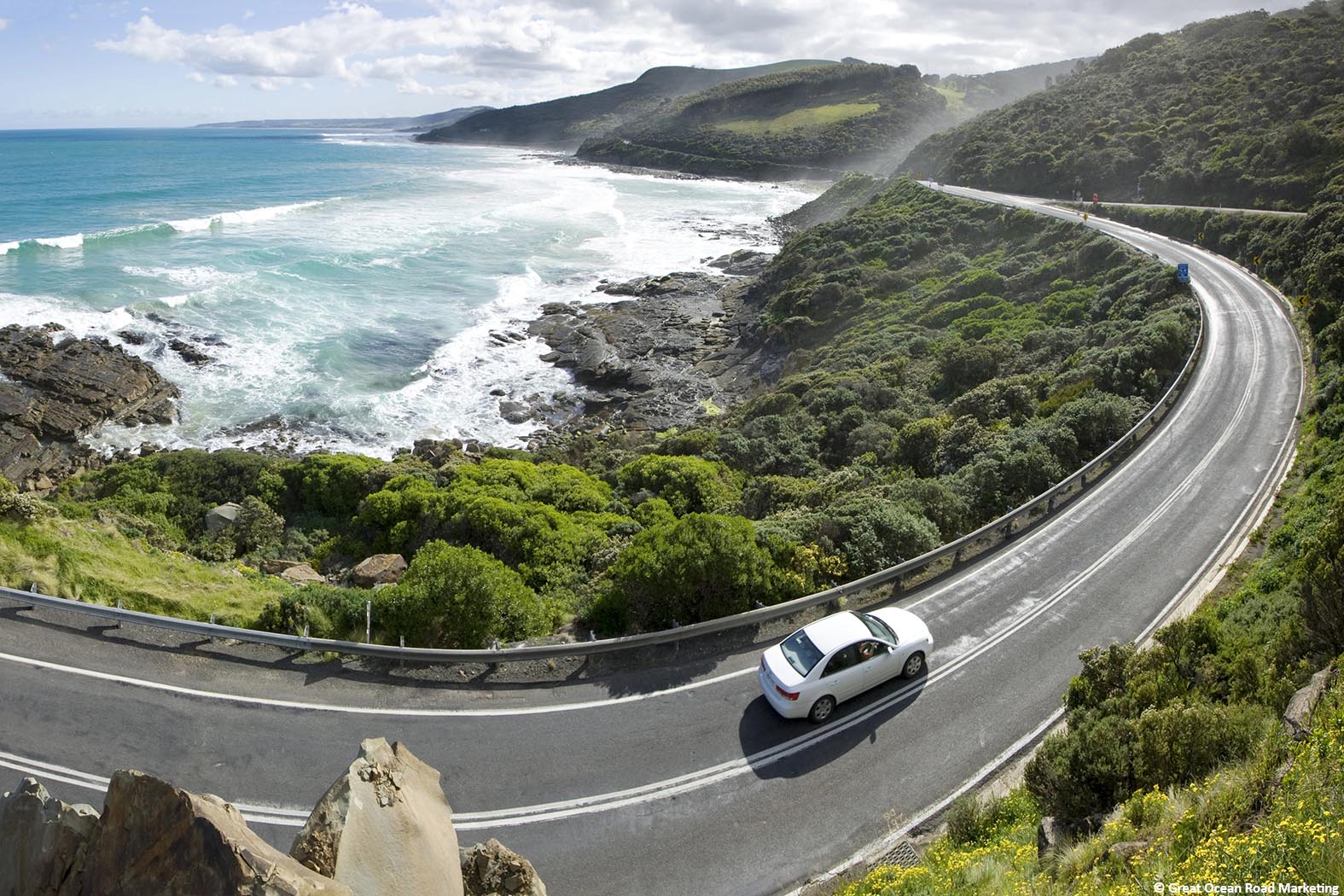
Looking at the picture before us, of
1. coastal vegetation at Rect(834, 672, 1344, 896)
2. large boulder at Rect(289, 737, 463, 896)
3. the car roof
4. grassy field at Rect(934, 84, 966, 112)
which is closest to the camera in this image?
coastal vegetation at Rect(834, 672, 1344, 896)

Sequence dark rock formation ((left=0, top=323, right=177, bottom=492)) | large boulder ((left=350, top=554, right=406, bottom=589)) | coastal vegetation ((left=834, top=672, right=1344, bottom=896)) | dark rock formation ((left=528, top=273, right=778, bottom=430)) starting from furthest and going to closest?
1. dark rock formation ((left=528, top=273, right=778, bottom=430))
2. dark rock formation ((left=0, top=323, right=177, bottom=492))
3. large boulder ((left=350, top=554, right=406, bottom=589))
4. coastal vegetation ((left=834, top=672, right=1344, bottom=896))

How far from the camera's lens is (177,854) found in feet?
17.1

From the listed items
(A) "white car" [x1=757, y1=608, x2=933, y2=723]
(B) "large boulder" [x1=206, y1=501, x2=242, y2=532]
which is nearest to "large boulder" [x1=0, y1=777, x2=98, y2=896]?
(A) "white car" [x1=757, y1=608, x2=933, y2=723]

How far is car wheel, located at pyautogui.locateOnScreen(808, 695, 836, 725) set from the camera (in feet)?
36.0

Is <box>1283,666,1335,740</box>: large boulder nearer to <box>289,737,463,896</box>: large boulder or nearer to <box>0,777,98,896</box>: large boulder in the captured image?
<box>289,737,463,896</box>: large boulder

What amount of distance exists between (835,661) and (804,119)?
Result: 150279 millimetres

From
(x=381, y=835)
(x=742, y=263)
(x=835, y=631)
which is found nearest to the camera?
(x=381, y=835)

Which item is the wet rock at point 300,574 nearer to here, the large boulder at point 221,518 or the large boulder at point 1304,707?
the large boulder at point 221,518

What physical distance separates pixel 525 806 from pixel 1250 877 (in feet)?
24.1

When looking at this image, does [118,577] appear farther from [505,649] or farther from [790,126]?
[790,126]

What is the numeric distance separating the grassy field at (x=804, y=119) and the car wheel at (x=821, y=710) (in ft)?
463

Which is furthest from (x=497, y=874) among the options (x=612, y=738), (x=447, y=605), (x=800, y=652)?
(x=447, y=605)

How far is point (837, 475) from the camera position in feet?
71.7

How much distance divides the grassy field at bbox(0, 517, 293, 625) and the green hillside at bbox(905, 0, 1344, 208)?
171ft
